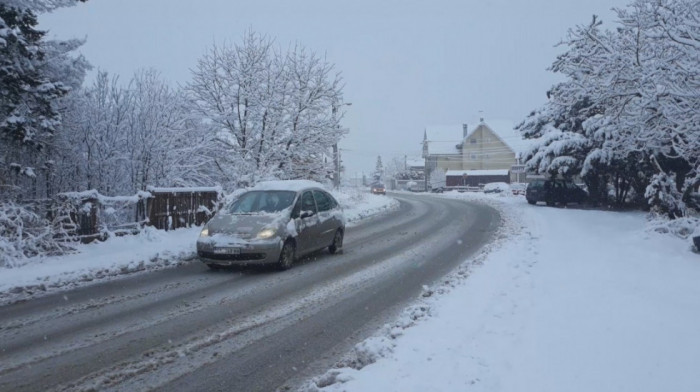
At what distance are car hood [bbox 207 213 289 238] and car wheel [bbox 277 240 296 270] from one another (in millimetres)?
472

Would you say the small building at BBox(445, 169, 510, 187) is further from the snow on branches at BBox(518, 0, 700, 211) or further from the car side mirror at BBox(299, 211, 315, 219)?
the car side mirror at BBox(299, 211, 315, 219)

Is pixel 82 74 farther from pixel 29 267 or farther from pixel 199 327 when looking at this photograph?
pixel 199 327

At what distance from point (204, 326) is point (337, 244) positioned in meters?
6.42

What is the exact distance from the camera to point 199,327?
599cm

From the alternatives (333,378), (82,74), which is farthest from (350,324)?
A: (82,74)

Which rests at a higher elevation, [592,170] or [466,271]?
[592,170]

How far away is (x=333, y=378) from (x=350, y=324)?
180 cm

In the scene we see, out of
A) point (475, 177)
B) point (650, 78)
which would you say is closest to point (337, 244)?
point (650, 78)

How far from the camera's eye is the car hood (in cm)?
935

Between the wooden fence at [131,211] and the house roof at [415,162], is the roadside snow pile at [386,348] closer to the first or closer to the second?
the wooden fence at [131,211]

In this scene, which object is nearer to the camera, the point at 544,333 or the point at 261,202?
the point at 544,333

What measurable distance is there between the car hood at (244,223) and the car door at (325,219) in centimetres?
154

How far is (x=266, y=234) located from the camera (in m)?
9.34

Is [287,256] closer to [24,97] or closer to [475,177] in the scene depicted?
[24,97]
